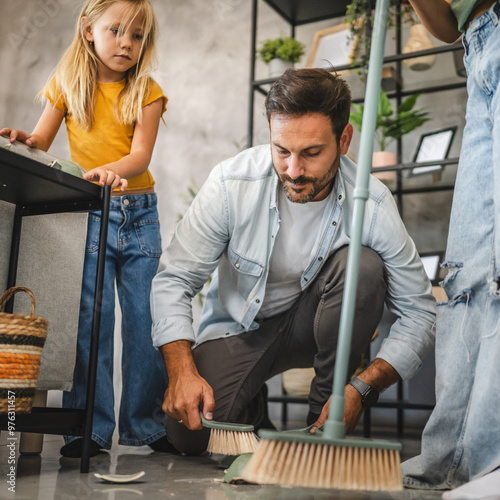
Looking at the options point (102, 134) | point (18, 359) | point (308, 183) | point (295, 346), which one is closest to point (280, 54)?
Answer: point (102, 134)

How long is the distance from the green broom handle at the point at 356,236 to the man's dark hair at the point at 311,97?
307 mm

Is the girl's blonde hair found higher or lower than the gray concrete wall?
lower

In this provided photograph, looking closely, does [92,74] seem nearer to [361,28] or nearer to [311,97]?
[311,97]

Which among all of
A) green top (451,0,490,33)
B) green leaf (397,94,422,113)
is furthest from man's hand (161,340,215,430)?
green leaf (397,94,422,113)

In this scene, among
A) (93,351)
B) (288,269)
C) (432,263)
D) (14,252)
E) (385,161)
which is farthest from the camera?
(432,263)

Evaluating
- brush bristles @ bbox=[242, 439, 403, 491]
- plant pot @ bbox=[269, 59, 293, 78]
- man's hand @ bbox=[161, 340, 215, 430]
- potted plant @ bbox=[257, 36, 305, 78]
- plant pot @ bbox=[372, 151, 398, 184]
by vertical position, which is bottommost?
brush bristles @ bbox=[242, 439, 403, 491]

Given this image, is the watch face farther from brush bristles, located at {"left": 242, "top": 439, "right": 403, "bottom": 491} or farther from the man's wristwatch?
brush bristles, located at {"left": 242, "top": 439, "right": 403, "bottom": 491}

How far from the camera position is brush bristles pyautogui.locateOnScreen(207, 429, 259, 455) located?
3.05 feet

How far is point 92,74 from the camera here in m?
1.37

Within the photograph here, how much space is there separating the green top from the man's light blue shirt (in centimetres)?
35

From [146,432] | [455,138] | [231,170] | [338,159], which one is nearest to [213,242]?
[231,170]

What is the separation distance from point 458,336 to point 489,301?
0.07 metres

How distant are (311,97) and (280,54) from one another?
1.15 m

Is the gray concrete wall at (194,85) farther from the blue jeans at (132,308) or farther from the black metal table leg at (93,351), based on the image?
the black metal table leg at (93,351)
